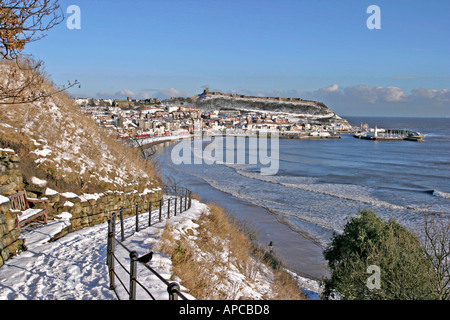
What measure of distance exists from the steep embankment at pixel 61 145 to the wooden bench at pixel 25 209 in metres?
0.85

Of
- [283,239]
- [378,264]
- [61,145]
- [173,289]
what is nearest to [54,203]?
[61,145]

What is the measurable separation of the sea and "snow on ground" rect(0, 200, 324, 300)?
26.3 ft

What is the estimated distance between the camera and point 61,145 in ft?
39.0

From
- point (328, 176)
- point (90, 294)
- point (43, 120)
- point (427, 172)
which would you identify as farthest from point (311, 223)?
point (427, 172)

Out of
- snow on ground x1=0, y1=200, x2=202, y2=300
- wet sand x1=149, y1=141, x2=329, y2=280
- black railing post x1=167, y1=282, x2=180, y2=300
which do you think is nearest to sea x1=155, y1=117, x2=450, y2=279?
wet sand x1=149, y1=141, x2=329, y2=280

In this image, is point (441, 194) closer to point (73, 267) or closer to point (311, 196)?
point (311, 196)

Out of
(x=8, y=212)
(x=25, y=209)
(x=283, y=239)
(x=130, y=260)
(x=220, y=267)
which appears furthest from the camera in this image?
(x=283, y=239)

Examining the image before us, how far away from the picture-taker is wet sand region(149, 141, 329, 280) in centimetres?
1447

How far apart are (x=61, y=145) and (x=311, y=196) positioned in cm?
2074

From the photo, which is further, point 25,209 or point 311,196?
point 311,196

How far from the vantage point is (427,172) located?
41906 millimetres

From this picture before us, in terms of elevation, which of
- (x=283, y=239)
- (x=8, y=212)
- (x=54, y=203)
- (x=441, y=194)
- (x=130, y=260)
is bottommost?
(x=441, y=194)

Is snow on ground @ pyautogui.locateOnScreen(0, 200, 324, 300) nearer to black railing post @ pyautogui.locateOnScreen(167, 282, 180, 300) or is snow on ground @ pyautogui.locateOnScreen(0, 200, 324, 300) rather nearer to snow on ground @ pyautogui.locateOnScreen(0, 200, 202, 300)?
snow on ground @ pyautogui.locateOnScreen(0, 200, 202, 300)
